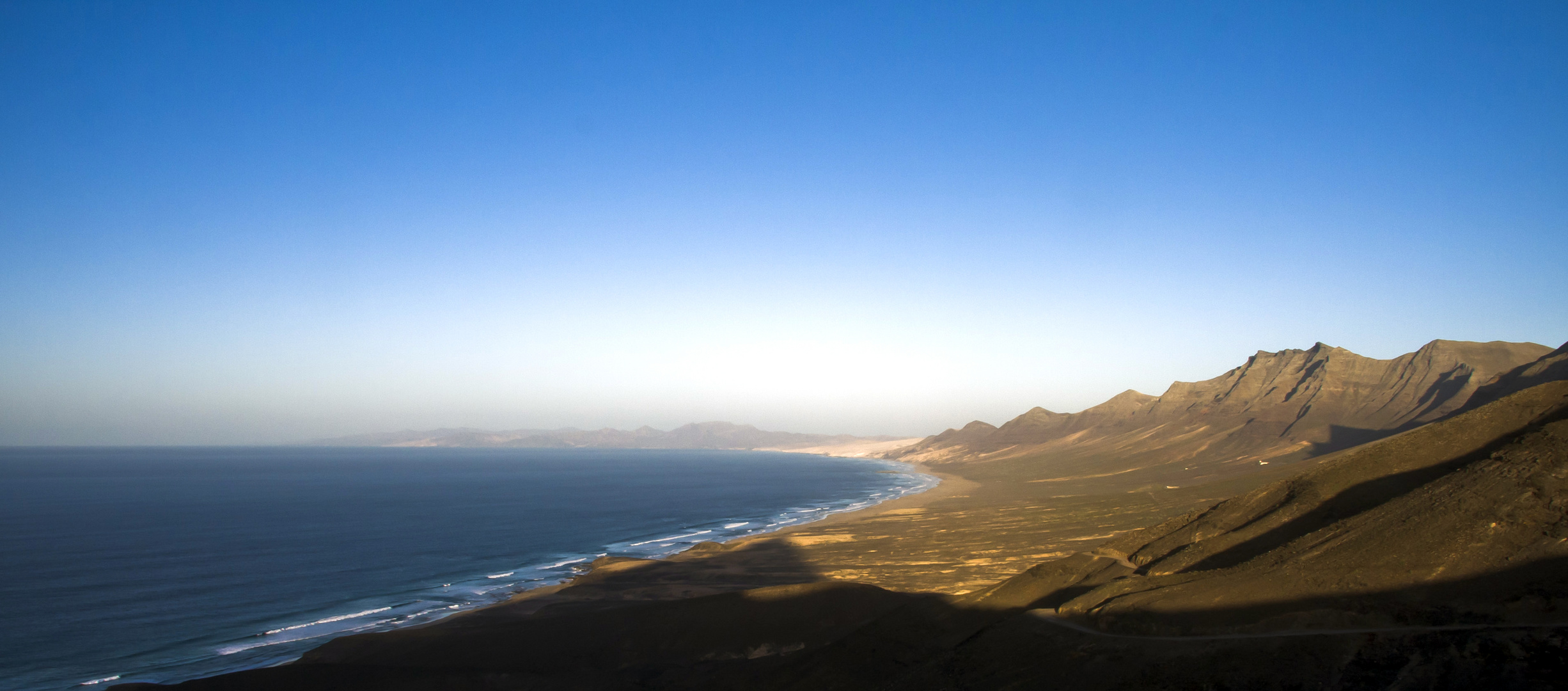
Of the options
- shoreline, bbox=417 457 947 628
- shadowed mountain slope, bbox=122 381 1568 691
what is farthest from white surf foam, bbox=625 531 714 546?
shadowed mountain slope, bbox=122 381 1568 691

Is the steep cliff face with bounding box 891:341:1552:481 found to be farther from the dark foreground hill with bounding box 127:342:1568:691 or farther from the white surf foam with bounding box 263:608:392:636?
the white surf foam with bounding box 263:608:392:636

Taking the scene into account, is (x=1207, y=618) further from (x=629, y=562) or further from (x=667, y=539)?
(x=667, y=539)

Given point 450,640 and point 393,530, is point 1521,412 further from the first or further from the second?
point 393,530

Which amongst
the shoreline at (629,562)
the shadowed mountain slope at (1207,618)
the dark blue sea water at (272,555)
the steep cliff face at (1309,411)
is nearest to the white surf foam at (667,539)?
the dark blue sea water at (272,555)

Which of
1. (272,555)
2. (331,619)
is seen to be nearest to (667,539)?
(272,555)

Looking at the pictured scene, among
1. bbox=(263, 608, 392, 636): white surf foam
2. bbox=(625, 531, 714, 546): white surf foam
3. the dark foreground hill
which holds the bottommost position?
bbox=(625, 531, 714, 546): white surf foam

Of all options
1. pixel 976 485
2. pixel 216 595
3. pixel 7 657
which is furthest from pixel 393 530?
pixel 976 485

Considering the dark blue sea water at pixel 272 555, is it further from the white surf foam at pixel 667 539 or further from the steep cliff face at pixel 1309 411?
the steep cliff face at pixel 1309 411
